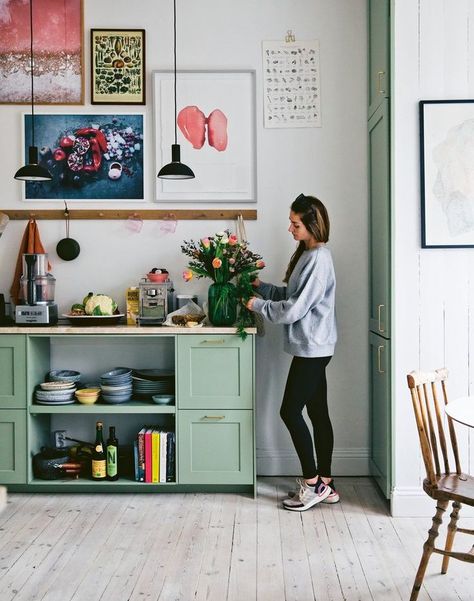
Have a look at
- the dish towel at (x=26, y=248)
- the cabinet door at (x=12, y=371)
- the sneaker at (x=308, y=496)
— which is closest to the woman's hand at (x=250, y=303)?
the sneaker at (x=308, y=496)

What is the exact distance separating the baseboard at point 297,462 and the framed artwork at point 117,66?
2.32m

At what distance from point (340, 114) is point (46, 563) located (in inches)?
114

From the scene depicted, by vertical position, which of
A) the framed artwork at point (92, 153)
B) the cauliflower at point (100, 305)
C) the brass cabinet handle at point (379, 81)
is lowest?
the cauliflower at point (100, 305)

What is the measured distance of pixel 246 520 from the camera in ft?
10.5

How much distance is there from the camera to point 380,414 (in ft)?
11.7

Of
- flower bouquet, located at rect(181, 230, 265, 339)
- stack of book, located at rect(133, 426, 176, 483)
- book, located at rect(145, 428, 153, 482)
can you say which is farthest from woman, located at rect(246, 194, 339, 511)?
book, located at rect(145, 428, 153, 482)

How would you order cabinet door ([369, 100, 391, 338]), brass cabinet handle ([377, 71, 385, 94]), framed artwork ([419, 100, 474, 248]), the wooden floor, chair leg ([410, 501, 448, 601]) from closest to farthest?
1. chair leg ([410, 501, 448, 601])
2. the wooden floor
3. framed artwork ([419, 100, 474, 248])
4. cabinet door ([369, 100, 391, 338])
5. brass cabinet handle ([377, 71, 385, 94])

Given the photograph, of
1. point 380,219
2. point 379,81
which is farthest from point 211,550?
point 379,81

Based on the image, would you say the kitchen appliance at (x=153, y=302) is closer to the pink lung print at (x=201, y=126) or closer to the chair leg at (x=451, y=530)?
the pink lung print at (x=201, y=126)

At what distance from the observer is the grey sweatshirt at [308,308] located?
332 cm

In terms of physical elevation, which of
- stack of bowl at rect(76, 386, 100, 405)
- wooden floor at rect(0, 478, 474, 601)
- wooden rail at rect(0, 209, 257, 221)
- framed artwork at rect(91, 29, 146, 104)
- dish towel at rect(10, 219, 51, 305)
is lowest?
wooden floor at rect(0, 478, 474, 601)

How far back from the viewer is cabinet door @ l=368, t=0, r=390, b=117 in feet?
10.7

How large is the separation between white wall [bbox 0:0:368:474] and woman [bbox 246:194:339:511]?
45cm

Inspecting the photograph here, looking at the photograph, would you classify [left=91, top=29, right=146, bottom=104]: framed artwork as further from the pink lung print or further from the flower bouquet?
the flower bouquet
